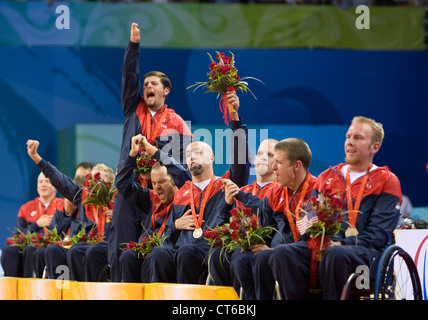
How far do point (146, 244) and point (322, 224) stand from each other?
74.2 inches

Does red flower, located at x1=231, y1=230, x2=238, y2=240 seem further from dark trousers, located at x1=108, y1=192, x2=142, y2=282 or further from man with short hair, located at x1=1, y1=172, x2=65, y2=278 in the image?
man with short hair, located at x1=1, y1=172, x2=65, y2=278

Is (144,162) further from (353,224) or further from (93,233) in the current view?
(353,224)

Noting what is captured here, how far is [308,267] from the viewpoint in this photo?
16.2 feet

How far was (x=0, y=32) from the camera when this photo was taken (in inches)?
422

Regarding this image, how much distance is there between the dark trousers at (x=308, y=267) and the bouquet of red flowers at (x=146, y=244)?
1530mm

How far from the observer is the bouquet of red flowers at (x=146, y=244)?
625 centimetres

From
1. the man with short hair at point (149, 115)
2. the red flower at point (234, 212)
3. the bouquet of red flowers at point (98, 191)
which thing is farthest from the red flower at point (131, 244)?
the red flower at point (234, 212)

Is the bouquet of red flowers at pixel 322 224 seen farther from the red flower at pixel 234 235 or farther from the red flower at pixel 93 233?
the red flower at pixel 93 233

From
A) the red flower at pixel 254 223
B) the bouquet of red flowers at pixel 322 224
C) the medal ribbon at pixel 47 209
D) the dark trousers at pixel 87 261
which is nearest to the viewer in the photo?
the bouquet of red flowers at pixel 322 224

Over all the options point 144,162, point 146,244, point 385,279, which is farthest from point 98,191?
point 385,279

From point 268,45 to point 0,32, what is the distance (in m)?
3.75

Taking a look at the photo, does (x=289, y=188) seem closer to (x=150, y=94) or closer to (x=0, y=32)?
(x=150, y=94)

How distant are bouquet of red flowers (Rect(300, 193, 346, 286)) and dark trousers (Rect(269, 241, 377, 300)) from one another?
0.05m

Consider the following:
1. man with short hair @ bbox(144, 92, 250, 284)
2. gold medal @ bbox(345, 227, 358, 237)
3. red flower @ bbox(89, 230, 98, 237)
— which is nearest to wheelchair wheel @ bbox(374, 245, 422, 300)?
gold medal @ bbox(345, 227, 358, 237)
